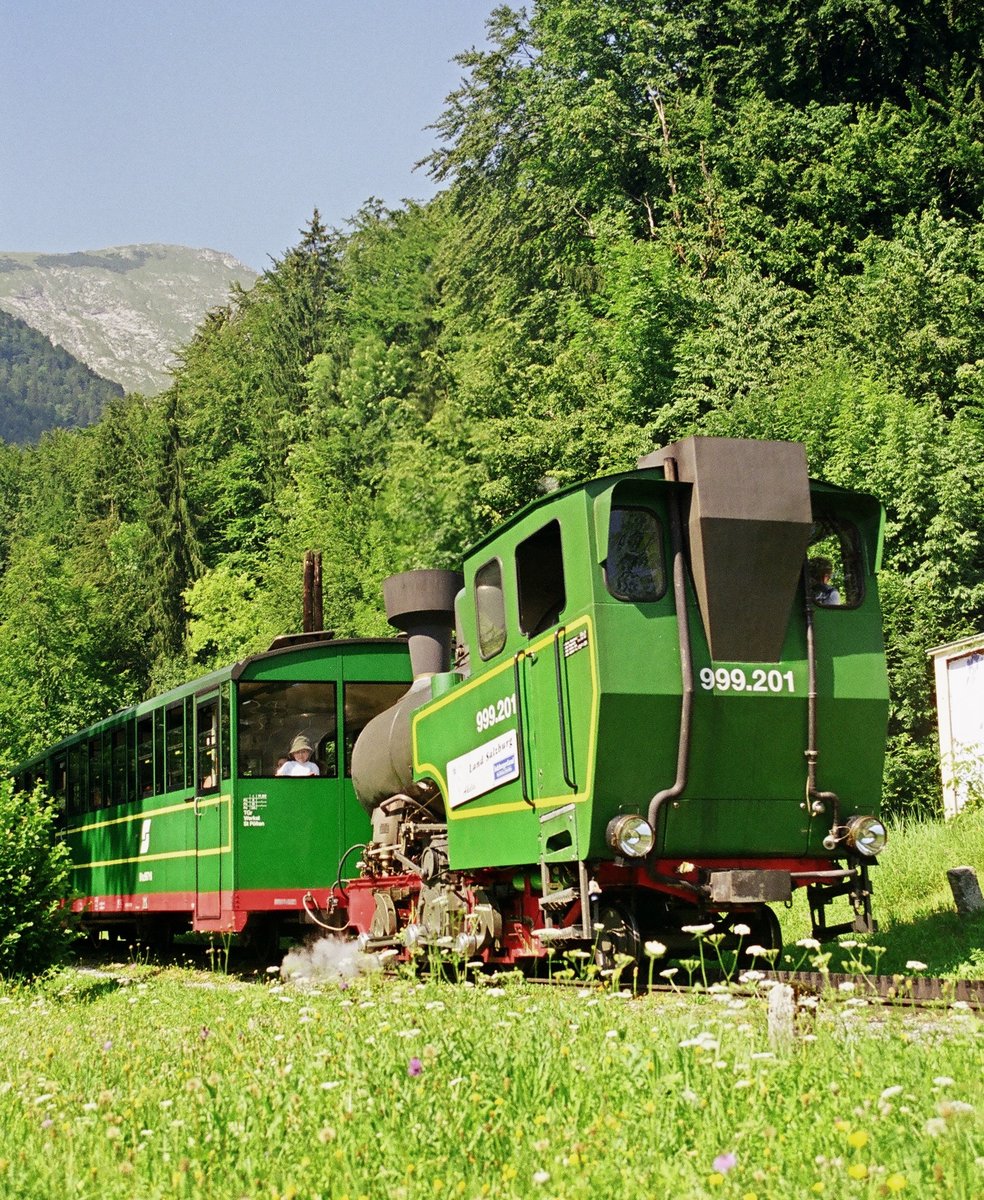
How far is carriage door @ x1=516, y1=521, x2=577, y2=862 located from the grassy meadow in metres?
2.07

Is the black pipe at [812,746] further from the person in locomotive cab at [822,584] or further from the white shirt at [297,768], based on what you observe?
the white shirt at [297,768]

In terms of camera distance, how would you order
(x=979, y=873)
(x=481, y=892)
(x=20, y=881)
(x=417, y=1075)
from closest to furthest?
(x=417, y=1075), (x=481, y=892), (x=979, y=873), (x=20, y=881)

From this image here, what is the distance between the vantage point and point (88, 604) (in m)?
56.8

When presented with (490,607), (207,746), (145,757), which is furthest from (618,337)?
(490,607)

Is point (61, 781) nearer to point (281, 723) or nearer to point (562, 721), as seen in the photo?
point (281, 723)

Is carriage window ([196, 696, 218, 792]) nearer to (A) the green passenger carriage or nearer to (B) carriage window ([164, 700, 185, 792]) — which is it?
(A) the green passenger carriage

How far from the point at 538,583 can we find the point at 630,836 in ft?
6.85

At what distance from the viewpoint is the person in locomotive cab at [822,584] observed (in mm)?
9461

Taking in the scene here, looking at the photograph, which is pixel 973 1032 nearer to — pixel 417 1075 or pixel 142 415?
pixel 417 1075

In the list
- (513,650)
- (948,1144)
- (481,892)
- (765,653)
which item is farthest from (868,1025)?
(481,892)

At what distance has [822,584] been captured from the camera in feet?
31.2

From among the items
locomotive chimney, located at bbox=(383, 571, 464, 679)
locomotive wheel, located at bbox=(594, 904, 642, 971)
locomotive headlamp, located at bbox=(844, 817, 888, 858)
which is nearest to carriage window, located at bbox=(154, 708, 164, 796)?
locomotive chimney, located at bbox=(383, 571, 464, 679)

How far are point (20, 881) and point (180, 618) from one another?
45399 millimetres

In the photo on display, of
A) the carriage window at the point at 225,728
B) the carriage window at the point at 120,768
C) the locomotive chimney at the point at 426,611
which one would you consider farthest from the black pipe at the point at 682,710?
the carriage window at the point at 120,768
